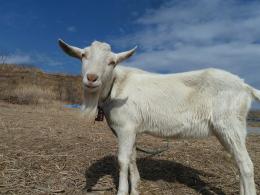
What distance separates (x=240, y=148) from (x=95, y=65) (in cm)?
262

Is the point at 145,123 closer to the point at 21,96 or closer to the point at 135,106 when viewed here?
the point at 135,106

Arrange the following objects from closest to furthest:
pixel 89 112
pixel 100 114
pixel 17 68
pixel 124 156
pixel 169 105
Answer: pixel 124 156 < pixel 89 112 < pixel 169 105 < pixel 100 114 < pixel 17 68

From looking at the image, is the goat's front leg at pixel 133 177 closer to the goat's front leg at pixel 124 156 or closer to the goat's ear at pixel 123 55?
the goat's front leg at pixel 124 156

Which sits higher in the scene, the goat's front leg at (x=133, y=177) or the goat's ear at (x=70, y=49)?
the goat's ear at (x=70, y=49)

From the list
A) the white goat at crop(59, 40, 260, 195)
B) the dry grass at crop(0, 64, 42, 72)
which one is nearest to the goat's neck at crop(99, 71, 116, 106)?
the white goat at crop(59, 40, 260, 195)

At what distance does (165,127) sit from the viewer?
5398 millimetres

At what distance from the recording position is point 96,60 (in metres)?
4.79

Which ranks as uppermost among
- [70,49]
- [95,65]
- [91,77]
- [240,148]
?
[70,49]

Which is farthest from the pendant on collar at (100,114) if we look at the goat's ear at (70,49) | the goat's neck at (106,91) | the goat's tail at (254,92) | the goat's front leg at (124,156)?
the goat's tail at (254,92)

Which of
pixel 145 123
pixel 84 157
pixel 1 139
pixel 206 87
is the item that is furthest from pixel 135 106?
pixel 1 139

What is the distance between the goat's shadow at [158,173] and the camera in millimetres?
5856

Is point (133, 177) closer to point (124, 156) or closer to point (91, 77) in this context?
point (124, 156)

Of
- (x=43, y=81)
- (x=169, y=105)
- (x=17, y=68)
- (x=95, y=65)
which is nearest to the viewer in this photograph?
(x=95, y=65)

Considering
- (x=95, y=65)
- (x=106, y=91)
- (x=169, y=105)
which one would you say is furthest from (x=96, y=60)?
(x=169, y=105)
